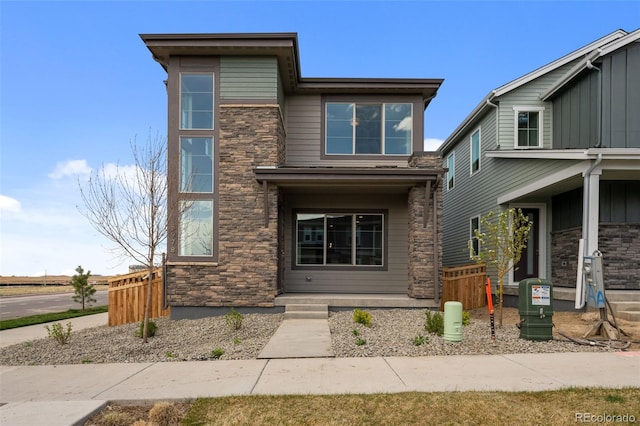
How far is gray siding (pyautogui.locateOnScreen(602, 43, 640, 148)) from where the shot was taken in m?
10.7

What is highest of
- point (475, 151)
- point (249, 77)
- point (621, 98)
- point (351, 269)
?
point (249, 77)

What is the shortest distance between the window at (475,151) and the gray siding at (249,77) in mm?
8445

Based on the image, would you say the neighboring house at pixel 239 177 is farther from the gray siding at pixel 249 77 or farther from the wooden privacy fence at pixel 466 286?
the wooden privacy fence at pixel 466 286

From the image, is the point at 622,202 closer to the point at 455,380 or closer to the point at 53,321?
the point at 455,380

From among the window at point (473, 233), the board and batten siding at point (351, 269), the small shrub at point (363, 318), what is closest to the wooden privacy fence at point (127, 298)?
the board and batten siding at point (351, 269)

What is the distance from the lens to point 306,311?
1052 cm

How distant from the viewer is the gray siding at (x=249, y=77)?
434 inches

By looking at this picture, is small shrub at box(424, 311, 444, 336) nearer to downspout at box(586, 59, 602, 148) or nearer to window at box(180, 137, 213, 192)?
window at box(180, 137, 213, 192)

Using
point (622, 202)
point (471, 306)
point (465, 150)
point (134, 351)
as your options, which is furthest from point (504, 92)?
point (134, 351)

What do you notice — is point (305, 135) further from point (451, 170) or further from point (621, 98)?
point (451, 170)

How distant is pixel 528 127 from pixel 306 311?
31.5 ft

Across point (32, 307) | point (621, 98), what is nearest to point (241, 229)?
point (621, 98)

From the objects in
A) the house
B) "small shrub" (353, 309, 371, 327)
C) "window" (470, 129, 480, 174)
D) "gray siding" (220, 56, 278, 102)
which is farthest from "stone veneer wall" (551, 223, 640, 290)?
"gray siding" (220, 56, 278, 102)

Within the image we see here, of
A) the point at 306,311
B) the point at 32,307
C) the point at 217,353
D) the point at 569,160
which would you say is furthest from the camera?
the point at 32,307
